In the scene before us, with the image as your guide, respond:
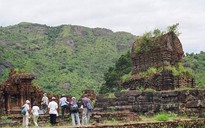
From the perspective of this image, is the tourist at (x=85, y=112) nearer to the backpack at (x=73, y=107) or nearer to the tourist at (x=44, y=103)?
the backpack at (x=73, y=107)

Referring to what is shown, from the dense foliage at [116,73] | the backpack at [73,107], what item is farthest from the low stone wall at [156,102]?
the dense foliage at [116,73]

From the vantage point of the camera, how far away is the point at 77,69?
231 feet

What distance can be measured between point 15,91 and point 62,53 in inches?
2140

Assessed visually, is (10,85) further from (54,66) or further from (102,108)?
(54,66)

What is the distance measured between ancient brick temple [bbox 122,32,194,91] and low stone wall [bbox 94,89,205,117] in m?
2.16

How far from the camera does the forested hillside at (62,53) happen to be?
5916 centimetres

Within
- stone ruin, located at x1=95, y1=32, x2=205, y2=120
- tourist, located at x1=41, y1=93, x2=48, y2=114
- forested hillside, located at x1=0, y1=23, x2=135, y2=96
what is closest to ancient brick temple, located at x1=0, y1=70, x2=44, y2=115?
tourist, located at x1=41, y1=93, x2=48, y2=114

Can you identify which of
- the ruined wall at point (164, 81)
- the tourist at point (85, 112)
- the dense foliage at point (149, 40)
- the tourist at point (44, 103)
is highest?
the dense foliage at point (149, 40)

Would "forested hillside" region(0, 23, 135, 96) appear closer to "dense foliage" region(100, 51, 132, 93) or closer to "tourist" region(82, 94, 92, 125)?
"dense foliage" region(100, 51, 132, 93)

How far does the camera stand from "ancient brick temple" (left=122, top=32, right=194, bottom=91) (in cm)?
2277

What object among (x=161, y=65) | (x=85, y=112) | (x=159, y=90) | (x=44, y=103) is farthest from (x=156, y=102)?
(x=44, y=103)

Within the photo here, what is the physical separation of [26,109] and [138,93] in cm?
783

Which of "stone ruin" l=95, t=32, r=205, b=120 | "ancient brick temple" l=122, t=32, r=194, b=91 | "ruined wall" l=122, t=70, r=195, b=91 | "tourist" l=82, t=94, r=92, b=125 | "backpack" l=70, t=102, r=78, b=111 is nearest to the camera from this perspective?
"backpack" l=70, t=102, r=78, b=111

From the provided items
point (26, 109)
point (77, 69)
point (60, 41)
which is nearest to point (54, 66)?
point (77, 69)
